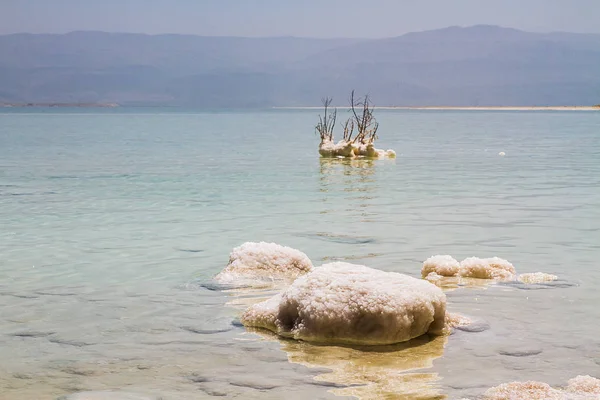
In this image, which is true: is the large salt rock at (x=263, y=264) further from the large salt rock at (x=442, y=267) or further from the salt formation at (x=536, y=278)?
the salt formation at (x=536, y=278)

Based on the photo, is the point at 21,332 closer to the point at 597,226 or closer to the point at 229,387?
the point at 229,387

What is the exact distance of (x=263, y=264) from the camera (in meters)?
9.34

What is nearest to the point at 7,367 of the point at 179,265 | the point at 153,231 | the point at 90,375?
the point at 90,375

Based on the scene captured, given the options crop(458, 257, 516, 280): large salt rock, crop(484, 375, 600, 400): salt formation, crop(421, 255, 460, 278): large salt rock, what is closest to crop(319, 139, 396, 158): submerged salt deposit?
crop(421, 255, 460, 278): large salt rock

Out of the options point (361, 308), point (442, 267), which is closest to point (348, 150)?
point (442, 267)

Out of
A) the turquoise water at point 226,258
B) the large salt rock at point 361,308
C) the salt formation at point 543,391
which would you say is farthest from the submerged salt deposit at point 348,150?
the salt formation at point 543,391

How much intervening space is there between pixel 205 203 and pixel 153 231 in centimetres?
391

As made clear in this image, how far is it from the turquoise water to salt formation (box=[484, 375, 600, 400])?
24cm

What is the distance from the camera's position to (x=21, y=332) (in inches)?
291

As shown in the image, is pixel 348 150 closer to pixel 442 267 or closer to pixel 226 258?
pixel 226 258

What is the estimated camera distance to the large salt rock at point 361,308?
6773mm

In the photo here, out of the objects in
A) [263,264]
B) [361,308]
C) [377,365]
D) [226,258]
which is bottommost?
[226,258]

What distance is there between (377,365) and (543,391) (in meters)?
1.17

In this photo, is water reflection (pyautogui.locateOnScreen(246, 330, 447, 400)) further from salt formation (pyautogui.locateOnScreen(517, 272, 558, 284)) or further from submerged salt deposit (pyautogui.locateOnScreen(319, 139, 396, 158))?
submerged salt deposit (pyautogui.locateOnScreen(319, 139, 396, 158))
